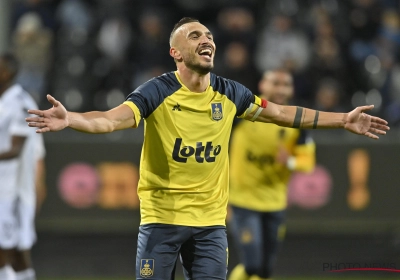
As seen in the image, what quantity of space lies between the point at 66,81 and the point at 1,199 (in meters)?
5.78

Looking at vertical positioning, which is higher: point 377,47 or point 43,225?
point 377,47

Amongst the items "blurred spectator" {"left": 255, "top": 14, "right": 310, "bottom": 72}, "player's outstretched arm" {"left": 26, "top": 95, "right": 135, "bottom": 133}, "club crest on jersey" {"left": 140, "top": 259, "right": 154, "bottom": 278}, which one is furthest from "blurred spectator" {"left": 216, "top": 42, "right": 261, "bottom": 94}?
"player's outstretched arm" {"left": 26, "top": 95, "right": 135, "bottom": 133}

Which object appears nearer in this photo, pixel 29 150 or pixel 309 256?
pixel 29 150

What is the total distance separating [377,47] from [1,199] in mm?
8890

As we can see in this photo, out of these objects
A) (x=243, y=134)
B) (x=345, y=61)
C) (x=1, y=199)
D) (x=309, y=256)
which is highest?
(x=345, y=61)

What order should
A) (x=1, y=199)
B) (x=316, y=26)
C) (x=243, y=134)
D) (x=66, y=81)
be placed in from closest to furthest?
(x=1, y=199) → (x=243, y=134) → (x=66, y=81) → (x=316, y=26)

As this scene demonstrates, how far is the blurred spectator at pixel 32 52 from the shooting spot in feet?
46.6

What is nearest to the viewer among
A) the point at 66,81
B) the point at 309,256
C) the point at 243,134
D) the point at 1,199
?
the point at 1,199

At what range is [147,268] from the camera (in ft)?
19.5

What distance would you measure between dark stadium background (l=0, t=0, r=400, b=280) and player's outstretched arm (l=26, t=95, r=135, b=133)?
591 cm

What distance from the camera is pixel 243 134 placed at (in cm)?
912

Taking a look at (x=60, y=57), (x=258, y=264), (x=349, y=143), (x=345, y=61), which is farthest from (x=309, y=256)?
(x=60, y=57)

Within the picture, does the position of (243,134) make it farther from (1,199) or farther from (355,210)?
(355,210)

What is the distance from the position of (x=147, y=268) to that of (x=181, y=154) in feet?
2.79
